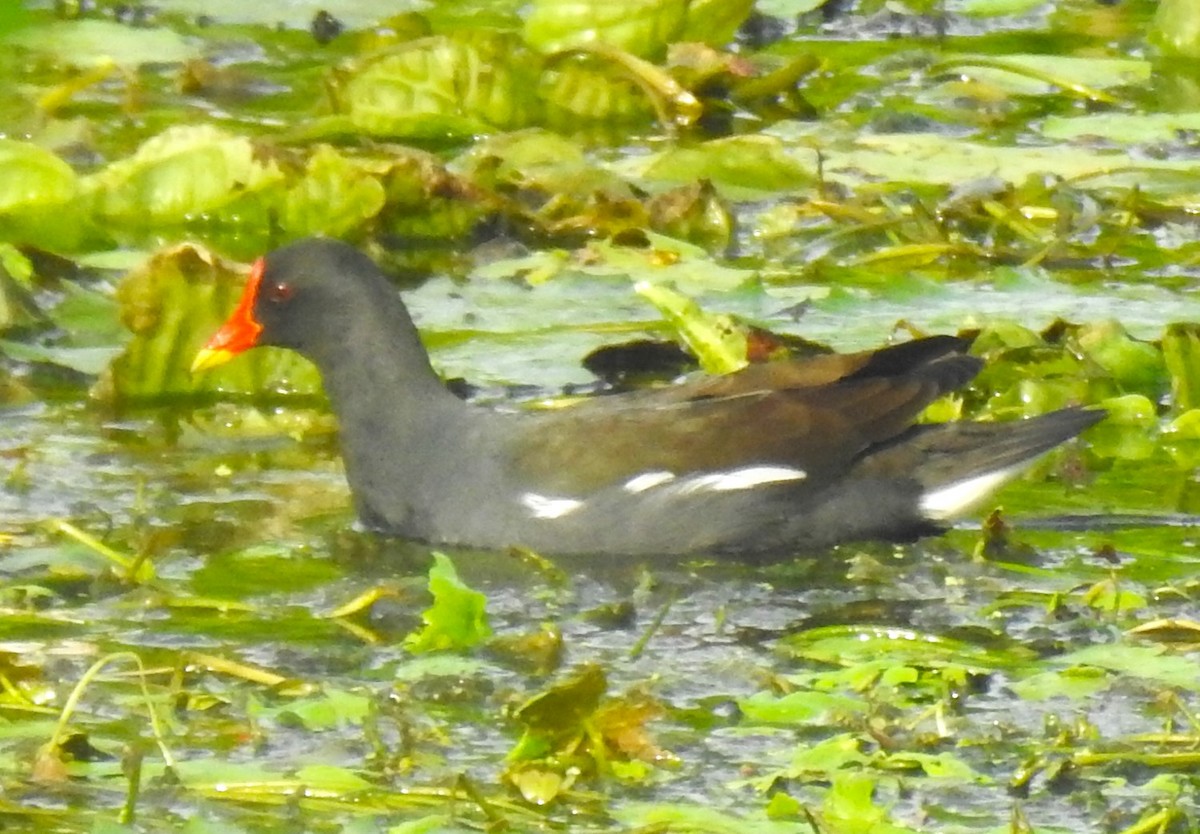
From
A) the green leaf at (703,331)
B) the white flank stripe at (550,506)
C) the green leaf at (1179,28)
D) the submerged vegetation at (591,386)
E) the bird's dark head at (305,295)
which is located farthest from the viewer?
the green leaf at (1179,28)

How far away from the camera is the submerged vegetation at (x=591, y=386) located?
3.96m

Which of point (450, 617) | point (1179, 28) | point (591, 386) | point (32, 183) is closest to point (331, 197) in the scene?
point (32, 183)

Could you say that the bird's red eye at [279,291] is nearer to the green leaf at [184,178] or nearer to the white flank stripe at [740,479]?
the white flank stripe at [740,479]

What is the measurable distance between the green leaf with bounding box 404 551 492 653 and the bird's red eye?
1.29 metres

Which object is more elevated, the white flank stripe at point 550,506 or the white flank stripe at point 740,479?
the white flank stripe at point 740,479

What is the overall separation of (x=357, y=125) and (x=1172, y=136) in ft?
8.42

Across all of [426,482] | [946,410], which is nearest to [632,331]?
[946,410]

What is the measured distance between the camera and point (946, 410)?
6012 mm

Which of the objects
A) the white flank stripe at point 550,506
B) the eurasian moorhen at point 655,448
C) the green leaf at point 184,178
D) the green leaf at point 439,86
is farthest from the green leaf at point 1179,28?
the white flank stripe at point 550,506

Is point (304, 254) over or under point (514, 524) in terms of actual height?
over

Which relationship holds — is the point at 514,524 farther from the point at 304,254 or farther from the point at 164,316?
the point at 164,316

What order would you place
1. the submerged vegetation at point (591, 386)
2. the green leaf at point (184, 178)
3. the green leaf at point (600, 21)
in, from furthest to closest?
the green leaf at point (600, 21) < the green leaf at point (184, 178) < the submerged vegetation at point (591, 386)

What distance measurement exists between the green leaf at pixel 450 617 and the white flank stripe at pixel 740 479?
0.81 metres

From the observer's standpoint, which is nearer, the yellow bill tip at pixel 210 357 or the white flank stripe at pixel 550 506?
the white flank stripe at pixel 550 506
